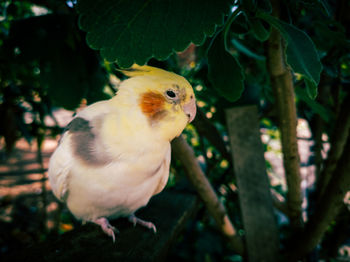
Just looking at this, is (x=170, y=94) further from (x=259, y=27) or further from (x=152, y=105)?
(x=259, y=27)

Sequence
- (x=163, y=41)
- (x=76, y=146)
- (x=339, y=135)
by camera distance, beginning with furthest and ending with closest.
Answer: (x=339, y=135) < (x=76, y=146) < (x=163, y=41)

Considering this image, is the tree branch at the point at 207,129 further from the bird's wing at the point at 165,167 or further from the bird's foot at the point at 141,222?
the bird's foot at the point at 141,222

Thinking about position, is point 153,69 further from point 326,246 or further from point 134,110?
point 326,246

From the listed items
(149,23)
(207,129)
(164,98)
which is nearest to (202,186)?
(207,129)

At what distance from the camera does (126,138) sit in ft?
1.25

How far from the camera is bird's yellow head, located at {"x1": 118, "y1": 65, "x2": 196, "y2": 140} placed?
36 centimetres

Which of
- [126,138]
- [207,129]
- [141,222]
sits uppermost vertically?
[126,138]

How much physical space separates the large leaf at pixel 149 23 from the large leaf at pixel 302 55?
0.09 meters

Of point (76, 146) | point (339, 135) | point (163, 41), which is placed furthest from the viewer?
point (339, 135)

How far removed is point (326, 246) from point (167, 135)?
1239 mm

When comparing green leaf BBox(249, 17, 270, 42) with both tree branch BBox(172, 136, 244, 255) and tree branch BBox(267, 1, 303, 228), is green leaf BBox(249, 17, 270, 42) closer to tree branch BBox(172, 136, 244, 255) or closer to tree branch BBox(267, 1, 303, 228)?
tree branch BBox(267, 1, 303, 228)

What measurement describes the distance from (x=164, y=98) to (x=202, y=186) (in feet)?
1.16

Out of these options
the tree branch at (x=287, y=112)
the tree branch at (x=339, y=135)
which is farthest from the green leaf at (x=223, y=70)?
the tree branch at (x=339, y=135)

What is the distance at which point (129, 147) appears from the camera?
0.38 m
